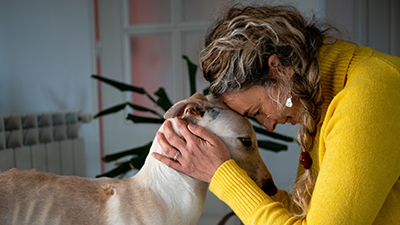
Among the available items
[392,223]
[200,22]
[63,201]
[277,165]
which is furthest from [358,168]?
[200,22]

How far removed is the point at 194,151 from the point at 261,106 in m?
0.24

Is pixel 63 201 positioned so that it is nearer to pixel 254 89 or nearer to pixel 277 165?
pixel 254 89

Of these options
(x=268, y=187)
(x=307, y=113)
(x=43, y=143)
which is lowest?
(x=43, y=143)

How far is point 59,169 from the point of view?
2.16 meters

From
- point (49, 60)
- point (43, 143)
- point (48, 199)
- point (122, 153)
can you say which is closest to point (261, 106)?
point (48, 199)

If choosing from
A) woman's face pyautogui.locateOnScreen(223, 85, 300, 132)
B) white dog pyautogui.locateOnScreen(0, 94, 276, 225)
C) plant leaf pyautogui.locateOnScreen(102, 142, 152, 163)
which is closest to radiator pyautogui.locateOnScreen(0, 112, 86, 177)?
Result: plant leaf pyautogui.locateOnScreen(102, 142, 152, 163)

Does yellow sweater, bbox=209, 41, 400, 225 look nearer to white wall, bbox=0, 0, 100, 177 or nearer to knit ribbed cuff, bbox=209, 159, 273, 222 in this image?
knit ribbed cuff, bbox=209, 159, 273, 222

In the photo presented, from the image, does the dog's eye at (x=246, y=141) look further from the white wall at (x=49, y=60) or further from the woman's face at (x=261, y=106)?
the white wall at (x=49, y=60)

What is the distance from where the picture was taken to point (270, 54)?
866 mm

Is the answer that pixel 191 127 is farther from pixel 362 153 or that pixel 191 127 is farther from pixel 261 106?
pixel 362 153

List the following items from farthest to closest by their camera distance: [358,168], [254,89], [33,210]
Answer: [254,89], [33,210], [358,168]

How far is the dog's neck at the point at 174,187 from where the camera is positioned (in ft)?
3.05

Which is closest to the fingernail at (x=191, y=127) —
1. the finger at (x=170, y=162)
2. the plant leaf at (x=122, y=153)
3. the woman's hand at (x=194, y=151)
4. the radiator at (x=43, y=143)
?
the woman's hand at (x=194, y=151)

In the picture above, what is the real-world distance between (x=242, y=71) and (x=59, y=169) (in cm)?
174
